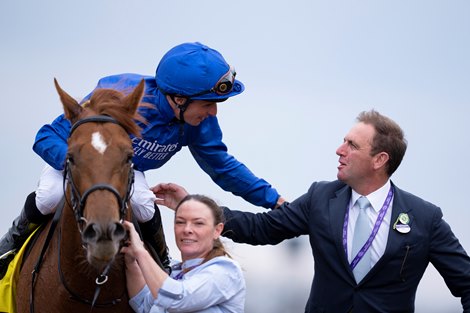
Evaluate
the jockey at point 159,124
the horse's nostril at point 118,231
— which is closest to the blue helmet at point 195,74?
the jockey at point 159,124

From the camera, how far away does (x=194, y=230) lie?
5039 mm

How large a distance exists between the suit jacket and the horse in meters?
1.30

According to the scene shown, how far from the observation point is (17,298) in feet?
16.9

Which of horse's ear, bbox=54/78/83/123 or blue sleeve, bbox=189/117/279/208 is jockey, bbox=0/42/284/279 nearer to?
blue sleeve, bbox=189/117/279/208

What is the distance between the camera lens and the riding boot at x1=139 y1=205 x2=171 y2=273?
5367 mm

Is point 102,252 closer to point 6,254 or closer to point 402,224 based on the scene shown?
point 6,254

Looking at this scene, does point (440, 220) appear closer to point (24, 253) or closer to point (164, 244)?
point (164, 244)

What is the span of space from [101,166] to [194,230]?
3.12ft

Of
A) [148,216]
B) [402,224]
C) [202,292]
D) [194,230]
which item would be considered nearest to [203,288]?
[202,292]

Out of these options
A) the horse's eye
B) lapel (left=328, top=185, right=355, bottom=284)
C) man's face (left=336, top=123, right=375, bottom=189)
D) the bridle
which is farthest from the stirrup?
man's face (left=336, top=123, right=375, bottom=189)

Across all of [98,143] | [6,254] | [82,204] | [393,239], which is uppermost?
[98,143]

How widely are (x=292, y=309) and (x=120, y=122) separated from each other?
5.59 metres

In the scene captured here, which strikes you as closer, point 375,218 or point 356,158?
point 375,218

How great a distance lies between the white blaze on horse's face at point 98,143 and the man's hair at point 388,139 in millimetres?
2098
